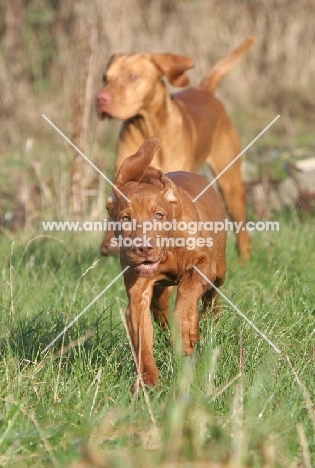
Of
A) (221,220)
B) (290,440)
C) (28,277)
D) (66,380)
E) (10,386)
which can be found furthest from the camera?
(28,277)

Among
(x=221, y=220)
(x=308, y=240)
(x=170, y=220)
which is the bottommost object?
(x=308, y=240)

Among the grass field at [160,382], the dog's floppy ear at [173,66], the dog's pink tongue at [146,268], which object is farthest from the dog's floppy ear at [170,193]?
the dog's floppy ear at [173,66]

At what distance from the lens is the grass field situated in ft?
9.12

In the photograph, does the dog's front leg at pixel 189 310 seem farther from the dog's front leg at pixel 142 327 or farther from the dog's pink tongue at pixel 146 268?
the dog's pink tongue at pixel 146 268

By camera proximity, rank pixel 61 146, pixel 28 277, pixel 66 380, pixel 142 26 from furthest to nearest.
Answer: pixel 142 26 < pixel 61 146 < pixel 28 277 < pixel 66 380

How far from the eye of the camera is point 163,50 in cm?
1286

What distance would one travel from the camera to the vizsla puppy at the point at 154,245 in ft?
11.6

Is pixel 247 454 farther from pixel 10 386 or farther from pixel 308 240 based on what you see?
pixel 308 240

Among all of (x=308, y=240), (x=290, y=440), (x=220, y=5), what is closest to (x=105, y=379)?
(x=290, y=440)

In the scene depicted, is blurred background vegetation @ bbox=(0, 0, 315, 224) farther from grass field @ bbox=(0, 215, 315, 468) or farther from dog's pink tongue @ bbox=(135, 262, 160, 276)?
dog's pink tongue @ bbox=(135, 262, 160, 276)

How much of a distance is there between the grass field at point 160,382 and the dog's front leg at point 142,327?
95 mm

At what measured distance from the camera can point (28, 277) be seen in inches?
222

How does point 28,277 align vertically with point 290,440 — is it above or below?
below

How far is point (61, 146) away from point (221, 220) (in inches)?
299
